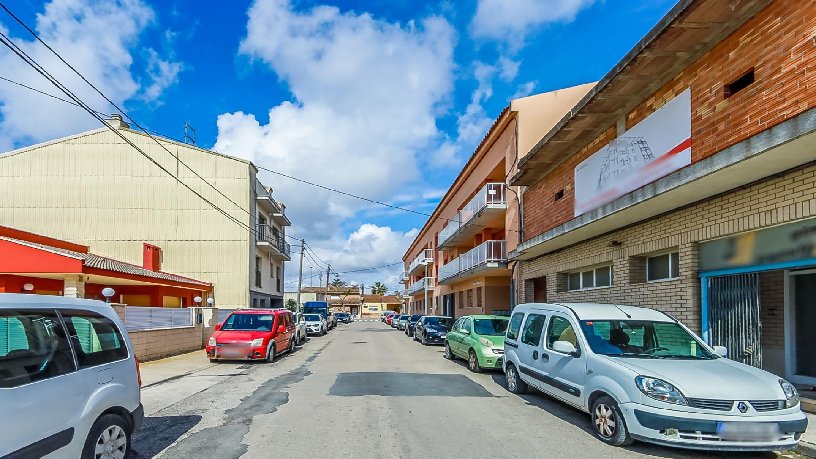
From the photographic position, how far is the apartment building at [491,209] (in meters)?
21.0

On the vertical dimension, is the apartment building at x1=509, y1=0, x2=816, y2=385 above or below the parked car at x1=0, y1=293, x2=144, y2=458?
above

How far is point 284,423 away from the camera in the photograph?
7.21 m

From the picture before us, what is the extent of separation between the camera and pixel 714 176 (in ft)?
26.3

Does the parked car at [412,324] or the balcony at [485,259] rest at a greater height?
the balcony at [485,259]

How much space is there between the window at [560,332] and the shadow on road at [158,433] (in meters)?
5.22

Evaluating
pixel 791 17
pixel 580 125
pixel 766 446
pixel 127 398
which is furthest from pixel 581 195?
pixel 127 398

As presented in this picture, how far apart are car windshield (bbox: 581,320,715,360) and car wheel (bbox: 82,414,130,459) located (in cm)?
546

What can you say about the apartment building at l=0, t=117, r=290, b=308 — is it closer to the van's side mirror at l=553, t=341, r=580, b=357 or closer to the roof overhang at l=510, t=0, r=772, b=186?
the roof overhang at l=510, t=0, r=772, b=186

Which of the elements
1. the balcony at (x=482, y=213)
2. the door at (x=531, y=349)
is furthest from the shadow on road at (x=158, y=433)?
the balcony at (x=482, y=213)

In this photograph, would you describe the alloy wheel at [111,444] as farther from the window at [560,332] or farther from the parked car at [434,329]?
the parked car at [434,329]

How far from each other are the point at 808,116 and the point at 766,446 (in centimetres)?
358

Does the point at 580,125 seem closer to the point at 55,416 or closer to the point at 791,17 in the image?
the point at 791,17

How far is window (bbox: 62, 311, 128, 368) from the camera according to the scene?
4801 millimetres

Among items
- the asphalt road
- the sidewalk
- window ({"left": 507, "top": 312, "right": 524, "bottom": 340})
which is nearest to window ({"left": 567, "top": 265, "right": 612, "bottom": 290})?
the asphalt road
